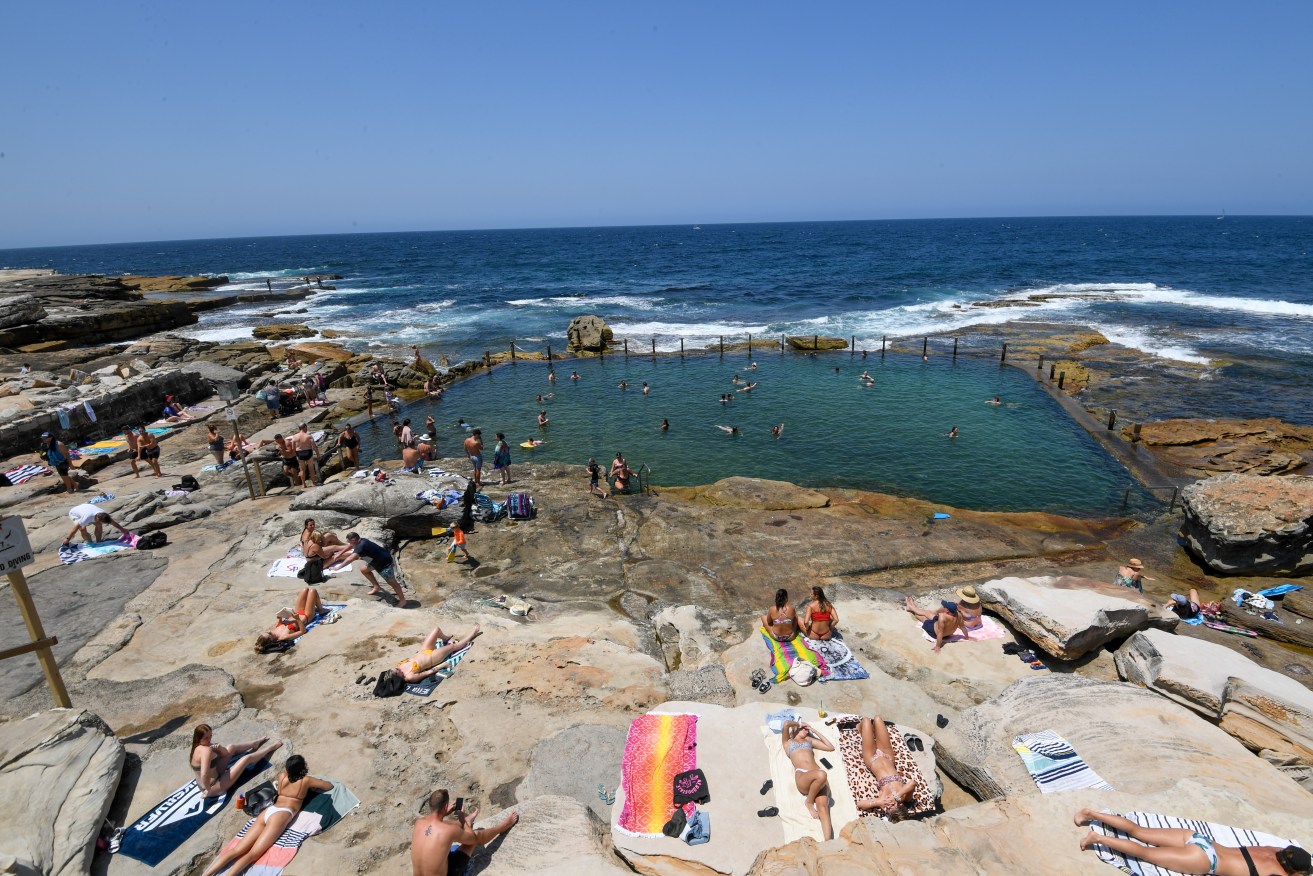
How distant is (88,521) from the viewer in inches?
500

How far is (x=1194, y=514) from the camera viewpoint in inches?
584

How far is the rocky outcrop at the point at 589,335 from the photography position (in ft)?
130

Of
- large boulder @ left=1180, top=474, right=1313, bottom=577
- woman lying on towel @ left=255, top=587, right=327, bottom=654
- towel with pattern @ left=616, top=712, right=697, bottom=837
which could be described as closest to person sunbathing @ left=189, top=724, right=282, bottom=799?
woman lying on towel @ left=255, top=587, right=327, bottom=654

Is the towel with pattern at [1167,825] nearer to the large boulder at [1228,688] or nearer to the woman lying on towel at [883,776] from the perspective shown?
the woman lying on towel at [883,776]

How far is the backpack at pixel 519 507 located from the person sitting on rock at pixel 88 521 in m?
7.93

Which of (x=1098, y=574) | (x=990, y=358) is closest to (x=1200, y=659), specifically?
(x=1098, y=574)

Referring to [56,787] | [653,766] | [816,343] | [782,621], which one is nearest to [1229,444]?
[816,343]

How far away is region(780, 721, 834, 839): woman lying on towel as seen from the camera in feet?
21.3

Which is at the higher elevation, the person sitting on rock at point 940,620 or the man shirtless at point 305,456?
the man shirtless at point 305,456

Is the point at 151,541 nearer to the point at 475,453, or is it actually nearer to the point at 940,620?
the point at 475,453

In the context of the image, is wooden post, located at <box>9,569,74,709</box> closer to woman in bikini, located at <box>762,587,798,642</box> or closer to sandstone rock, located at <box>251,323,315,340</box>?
woman in bikini, located at <box>762,587,798,642</box>

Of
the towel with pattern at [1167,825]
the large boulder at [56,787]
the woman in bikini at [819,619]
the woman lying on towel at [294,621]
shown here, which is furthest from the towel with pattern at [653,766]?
the woman lying on towel at [294,621]

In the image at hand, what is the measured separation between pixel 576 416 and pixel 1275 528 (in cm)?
2287

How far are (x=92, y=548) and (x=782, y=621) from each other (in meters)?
13.9
